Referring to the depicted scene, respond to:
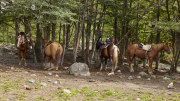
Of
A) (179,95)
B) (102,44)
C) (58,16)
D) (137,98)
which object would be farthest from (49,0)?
(179,95)

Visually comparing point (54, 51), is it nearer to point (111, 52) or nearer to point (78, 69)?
point (78, 69)

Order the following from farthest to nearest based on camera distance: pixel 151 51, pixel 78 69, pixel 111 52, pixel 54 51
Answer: pixel 151 51 → pixel 111 52 → pixel 54 51 → pixel 78 69

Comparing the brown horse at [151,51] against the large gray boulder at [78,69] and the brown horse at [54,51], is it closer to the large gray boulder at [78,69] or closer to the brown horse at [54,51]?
the large gray boulder at [78,69]

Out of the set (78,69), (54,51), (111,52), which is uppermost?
(54,51)

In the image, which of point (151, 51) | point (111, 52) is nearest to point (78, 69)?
point (111, 52)

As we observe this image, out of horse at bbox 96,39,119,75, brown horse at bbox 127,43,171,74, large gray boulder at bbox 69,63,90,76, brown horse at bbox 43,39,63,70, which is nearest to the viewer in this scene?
large gray boulder at bbox 69,63,90,76

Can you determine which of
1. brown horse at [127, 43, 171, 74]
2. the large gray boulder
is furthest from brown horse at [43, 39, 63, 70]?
brown horse at [127, 43, 171, 74]

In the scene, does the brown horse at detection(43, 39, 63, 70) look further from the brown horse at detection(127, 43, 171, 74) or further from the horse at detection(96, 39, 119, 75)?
the brown horse at detection(127, 43, 171, 74)

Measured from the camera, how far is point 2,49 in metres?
17.1

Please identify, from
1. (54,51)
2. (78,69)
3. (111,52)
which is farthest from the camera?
(111,52)

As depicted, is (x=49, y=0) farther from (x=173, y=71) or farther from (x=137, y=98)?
(x=173, y=71)

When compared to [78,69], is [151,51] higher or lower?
higher

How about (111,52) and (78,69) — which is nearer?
(78,69)

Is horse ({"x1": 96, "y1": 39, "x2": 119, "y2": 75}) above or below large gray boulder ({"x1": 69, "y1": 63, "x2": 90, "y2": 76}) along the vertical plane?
above
